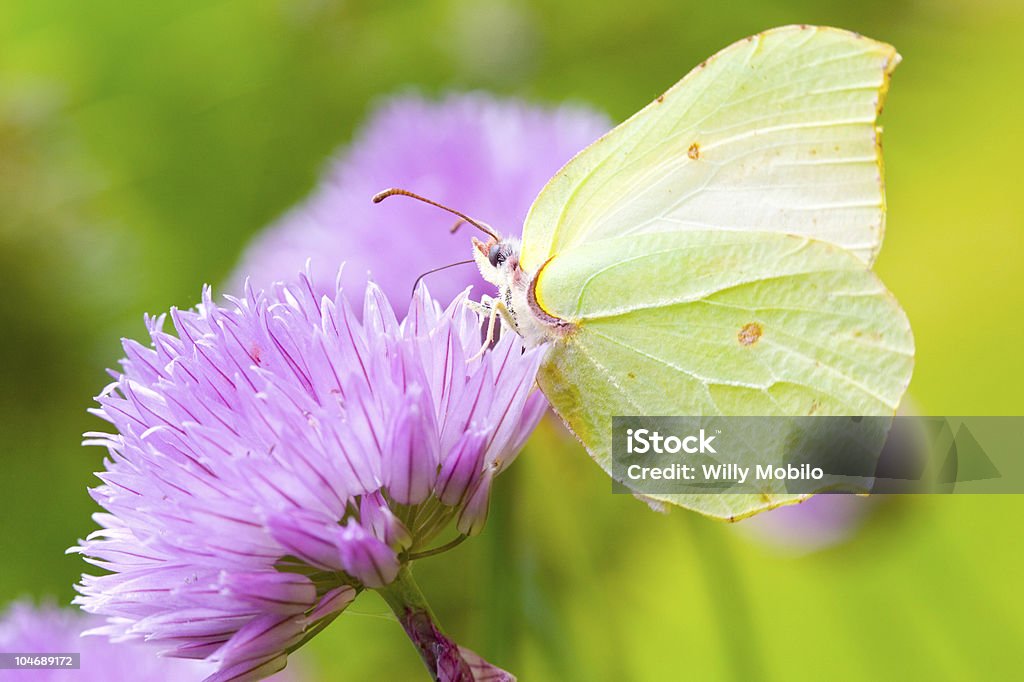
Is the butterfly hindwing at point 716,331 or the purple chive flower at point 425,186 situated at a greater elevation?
the purple chive flower at point 425,186

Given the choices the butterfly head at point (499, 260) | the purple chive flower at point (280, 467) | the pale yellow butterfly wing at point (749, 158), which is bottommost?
the purple chive flower at point (280, 467)

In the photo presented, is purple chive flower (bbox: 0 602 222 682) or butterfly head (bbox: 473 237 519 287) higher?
butterfly head (bbox: 473 237 519 287)

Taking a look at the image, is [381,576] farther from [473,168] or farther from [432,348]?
[473,168]

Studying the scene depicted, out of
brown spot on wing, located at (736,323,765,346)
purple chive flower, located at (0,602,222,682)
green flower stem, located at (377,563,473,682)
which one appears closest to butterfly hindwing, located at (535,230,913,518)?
brown spot on wing, located at (736,323,765,346)

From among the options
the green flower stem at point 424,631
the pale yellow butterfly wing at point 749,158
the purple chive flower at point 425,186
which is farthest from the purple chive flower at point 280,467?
the purple chive flower at point 425,186

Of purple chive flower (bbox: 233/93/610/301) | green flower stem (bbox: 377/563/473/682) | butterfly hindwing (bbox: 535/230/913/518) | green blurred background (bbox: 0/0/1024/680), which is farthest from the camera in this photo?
green blurred background (bbox: 0/0/1024/680)

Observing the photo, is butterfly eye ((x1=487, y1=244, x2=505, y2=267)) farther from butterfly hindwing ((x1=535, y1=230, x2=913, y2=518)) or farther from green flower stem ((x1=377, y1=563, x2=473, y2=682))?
green flower stem ((x1=377, y1=563, x2=473, y2=682))

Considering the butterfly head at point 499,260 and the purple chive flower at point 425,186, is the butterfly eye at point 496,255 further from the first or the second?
the purple chive flower at point 425,186
